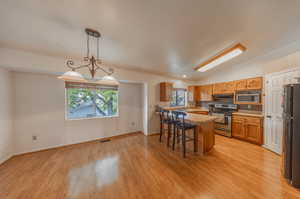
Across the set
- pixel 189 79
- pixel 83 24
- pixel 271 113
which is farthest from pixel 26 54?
pixel 271 113

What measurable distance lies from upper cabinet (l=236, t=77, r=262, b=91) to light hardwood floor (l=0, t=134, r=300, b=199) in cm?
191

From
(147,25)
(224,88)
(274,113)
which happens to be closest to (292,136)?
(274,113)

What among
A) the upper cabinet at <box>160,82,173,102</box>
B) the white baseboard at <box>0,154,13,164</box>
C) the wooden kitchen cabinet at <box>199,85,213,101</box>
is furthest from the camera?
the wooden kitchen cabinet at <box>199,85,213,101</box>

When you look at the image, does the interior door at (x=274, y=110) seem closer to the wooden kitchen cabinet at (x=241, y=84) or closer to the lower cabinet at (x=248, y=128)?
the lower cabinet at (x=248, y=128)

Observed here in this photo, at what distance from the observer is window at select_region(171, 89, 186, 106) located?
5141 millimetres

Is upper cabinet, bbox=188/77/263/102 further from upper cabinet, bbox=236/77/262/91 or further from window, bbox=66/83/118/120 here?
window, bbox=66/83/118/120

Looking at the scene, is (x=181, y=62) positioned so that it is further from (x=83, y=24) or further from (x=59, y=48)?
(x=59, y=48)

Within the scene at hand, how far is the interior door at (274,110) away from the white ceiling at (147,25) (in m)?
0.90

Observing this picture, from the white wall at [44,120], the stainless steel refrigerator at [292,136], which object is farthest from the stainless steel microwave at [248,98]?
the white wall at [44,120]

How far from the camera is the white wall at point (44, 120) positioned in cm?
267

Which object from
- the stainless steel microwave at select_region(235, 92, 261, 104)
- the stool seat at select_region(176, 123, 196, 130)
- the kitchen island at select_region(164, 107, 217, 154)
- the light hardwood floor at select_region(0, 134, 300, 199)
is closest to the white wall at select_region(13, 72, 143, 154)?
the light hardwood floor at select_region(0, 134, 300, 199)

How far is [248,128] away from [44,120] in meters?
6.29

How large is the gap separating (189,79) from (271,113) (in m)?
3.24

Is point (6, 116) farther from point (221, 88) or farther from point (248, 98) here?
point (248, 98)
